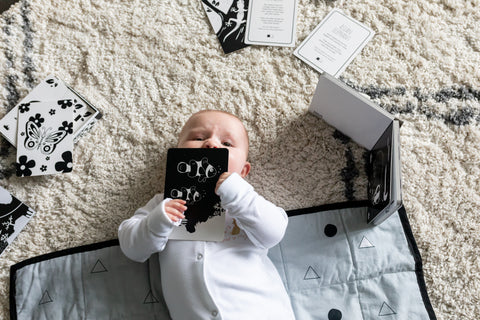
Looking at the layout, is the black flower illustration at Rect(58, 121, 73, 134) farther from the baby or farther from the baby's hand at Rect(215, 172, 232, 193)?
the baby's hand at Rect(215, 172, 232, 193)

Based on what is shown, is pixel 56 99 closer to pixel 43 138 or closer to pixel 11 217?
pixel 43 138

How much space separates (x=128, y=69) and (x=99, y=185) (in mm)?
376

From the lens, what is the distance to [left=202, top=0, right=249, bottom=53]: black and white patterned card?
1301 millimetres

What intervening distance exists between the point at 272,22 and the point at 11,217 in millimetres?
981

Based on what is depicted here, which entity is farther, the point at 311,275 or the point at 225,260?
the point at 311,275

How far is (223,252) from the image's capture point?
101 centimetres

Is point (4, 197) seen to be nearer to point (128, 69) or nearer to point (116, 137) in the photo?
point (116, 137)

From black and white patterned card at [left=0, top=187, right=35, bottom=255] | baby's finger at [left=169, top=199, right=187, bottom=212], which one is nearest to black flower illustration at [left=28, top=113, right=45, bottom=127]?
black and white patterned card at [left=0, top=187, right=35, bottom=255]

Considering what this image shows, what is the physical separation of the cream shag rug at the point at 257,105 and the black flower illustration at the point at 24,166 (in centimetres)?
3

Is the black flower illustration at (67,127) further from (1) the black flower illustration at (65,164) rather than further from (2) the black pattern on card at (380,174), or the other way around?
(2) the black pattern on card at (380,174)

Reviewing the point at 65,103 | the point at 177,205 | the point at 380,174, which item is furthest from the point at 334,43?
the point at 65,103

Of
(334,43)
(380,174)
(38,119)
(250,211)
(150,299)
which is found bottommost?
(150,299)

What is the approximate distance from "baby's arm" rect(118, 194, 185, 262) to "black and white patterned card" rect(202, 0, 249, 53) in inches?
23.0

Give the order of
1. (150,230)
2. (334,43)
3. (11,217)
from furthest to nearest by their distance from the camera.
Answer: (334,43), (11,217), (150,230)
